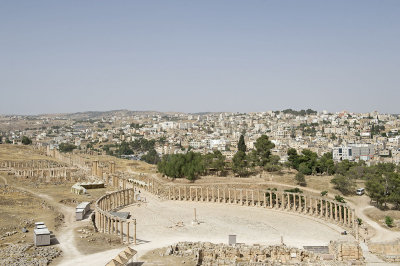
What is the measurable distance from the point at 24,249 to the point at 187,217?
26.0 meters

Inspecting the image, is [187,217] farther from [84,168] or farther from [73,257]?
[84,168]

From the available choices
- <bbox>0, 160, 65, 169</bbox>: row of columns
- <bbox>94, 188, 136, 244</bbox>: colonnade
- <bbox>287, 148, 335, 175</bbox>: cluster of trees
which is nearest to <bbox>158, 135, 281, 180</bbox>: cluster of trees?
<bbox>287, 148, 335, 175</bbox>: cluster of trees

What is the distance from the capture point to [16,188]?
73562mm

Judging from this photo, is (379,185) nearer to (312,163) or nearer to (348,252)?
(312,163)

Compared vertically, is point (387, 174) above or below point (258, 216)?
above

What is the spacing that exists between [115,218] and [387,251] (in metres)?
26.6

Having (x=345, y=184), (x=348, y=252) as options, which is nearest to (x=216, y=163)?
(x=345, y=184)

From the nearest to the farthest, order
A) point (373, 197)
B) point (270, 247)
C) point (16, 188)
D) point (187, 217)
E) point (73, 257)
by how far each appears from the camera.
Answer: point (73, 257) < point (270, 247) < point (187, 217) < point (373, 197) < point (16, 188)

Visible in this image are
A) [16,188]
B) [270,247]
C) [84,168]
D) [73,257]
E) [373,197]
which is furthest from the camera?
[84,168]

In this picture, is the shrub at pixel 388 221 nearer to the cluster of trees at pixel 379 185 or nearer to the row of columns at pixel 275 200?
the row of columns at pixel 275 200

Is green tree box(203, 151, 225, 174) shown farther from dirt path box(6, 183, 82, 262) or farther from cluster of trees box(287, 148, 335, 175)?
dirt path box(6, 183, 82, 262)

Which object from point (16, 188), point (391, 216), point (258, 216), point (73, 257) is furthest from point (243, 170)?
point (73, 257)

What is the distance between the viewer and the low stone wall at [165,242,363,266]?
37875 millimetres

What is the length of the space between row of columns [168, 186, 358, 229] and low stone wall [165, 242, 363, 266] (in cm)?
1693
